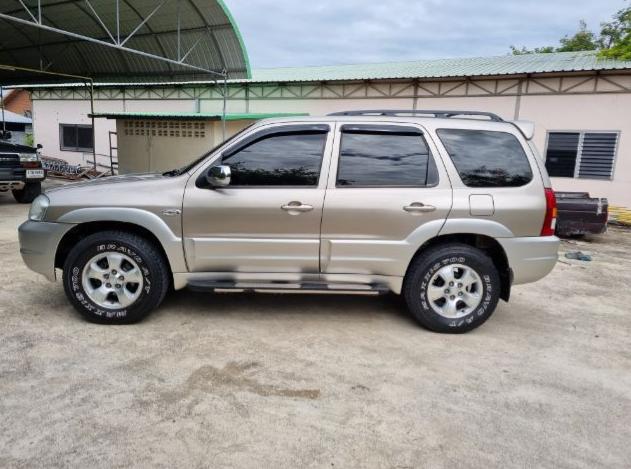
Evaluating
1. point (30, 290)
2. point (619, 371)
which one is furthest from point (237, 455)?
point (30, 290)

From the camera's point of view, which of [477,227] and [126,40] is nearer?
[477,227]

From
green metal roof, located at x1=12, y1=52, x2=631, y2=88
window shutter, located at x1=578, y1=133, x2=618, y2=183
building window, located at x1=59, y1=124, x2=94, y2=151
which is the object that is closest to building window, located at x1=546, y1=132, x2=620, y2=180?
window shutter, located at x1=578, y1=133, x2=618, y2=183

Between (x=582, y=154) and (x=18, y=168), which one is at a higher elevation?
(x=582, y=154)

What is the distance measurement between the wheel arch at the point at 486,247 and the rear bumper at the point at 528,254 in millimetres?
52

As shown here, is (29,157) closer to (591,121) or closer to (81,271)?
(81,271)

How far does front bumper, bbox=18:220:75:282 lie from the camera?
410 centimetres

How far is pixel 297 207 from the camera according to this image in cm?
404

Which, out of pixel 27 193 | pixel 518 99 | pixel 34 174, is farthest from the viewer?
pixel 518 99

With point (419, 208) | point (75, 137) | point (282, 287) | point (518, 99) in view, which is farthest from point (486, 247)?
point (75, 137)

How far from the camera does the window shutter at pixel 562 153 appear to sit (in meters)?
12.9

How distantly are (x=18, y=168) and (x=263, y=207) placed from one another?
847 centimetres

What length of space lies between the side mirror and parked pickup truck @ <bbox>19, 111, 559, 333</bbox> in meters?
0.02

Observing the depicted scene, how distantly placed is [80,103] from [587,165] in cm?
2052

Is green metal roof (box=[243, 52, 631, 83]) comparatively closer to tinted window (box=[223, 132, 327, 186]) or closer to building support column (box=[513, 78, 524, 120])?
building support column (box=[513, 78, 524, 120])
